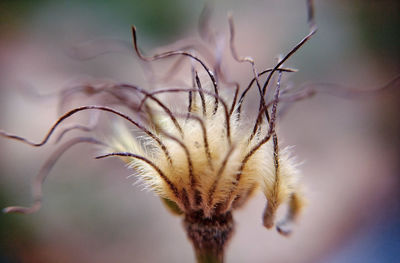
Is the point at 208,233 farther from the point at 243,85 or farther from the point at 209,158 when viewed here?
the point at 243,85

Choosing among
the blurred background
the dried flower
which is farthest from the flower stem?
the blurred background

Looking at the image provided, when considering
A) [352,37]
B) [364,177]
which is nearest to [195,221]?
[364,177]

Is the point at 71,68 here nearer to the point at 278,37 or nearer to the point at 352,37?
the point at 278,37

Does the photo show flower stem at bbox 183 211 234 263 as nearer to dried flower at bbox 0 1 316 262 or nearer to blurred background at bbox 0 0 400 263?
dried flower at bbox 0 1 316 262

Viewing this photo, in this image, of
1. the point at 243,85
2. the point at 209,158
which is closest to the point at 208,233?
the point at 209,158

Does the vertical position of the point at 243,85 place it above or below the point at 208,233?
above

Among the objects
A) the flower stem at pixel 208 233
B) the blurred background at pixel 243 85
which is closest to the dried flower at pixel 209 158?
the flower stem at pixel 208 233

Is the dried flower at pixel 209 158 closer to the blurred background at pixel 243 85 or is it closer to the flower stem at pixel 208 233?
the flower stem at pixel 208 233
